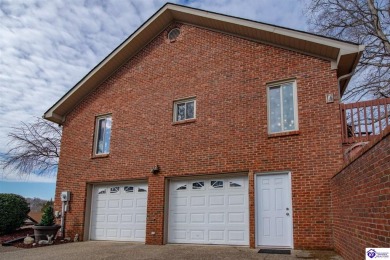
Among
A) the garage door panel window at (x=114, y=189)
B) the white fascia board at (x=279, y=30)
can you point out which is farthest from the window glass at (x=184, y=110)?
the garage door panel window at (x=114, y=189)

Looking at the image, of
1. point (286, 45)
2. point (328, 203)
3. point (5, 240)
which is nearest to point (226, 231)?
point (328, 203)

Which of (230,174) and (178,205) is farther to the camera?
(178,205)

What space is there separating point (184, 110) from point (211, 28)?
2.89m

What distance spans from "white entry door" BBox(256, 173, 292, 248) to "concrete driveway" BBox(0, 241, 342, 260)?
543 mm

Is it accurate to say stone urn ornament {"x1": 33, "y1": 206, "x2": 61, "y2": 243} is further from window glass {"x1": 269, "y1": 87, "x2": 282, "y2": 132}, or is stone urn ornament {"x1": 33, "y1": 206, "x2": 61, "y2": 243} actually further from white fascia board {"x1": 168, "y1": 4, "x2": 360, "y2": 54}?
white fascia board {"x1": 168, "y1": 4, "x2": 360, "y2": 54}

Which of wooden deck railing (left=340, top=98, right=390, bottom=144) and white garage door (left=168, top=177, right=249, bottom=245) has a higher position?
wooden deck railing (left=340, top=98, right=390, bottom=144)

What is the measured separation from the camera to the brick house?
28.2ft

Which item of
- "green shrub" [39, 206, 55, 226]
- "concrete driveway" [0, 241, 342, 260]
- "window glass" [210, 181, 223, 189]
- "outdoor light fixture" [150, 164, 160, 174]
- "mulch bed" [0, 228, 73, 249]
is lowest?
"mulch bed" [0, 228, 73, 249]

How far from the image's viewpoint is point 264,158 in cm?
910

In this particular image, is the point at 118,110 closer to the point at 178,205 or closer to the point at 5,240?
the point at 178,205

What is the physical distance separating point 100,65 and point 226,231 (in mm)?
7581

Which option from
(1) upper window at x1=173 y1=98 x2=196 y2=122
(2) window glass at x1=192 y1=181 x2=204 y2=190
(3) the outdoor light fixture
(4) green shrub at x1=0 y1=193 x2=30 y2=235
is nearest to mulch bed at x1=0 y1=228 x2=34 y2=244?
(4) green shrub at x1=0 y1=193 x2=30 y2=235

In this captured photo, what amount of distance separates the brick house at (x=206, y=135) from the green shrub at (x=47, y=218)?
70 centimetres

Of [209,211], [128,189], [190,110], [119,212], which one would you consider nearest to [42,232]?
[119,212]
